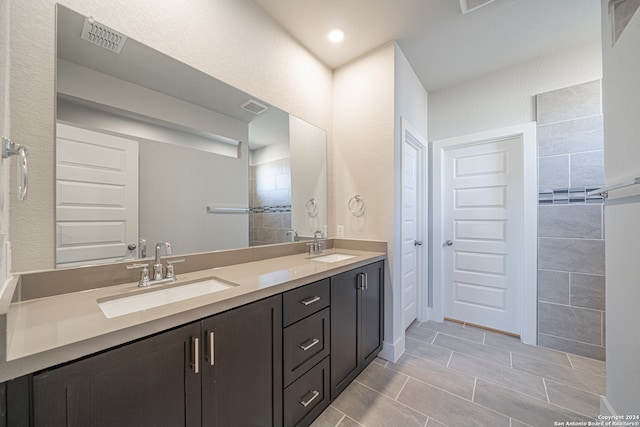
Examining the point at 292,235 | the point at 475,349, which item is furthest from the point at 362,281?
the point at 475,349

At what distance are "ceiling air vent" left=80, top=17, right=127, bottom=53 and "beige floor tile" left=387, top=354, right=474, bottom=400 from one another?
271 cm

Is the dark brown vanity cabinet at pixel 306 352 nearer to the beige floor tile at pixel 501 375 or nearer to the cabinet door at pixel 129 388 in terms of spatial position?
the cabinet door at pixel 129 388

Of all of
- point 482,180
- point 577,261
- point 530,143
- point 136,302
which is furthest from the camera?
point 482,180

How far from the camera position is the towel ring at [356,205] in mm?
2316

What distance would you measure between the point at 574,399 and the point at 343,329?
158 centimetres

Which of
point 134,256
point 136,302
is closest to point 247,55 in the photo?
point 134,256

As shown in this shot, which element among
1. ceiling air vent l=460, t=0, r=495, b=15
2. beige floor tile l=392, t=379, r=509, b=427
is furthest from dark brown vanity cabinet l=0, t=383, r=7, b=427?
ceiling air vent l=460, t=0, r=495, b=15

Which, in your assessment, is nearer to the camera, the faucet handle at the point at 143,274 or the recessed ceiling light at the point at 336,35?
the faucet handle at the point at 143,274

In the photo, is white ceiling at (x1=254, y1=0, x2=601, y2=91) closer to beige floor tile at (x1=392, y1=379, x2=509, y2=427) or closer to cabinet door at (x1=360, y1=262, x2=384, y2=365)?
cabinet door at (x1=360, y1=262, x2=384, y2=365)

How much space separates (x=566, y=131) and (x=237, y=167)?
9.35 feet

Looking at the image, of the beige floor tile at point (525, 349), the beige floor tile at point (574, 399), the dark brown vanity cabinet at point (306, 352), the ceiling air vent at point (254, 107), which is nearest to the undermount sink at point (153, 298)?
the dark brown vanity cabinet at point (306, 352)

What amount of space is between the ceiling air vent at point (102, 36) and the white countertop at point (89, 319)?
1150 mm

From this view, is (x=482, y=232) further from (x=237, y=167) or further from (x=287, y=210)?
(x=237, y=167)

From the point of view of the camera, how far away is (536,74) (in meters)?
2.37
